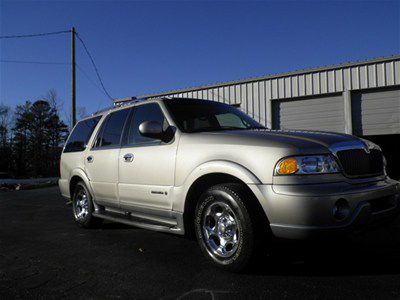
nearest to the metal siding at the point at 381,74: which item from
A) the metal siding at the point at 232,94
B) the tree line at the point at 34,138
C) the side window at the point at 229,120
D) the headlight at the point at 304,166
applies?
the metal siding at the point at 232,94

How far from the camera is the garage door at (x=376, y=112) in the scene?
11500mm

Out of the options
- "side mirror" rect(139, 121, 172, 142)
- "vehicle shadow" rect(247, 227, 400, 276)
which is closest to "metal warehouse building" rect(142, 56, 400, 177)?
"vehicle shadow" rect(247, 227, 400, 276)

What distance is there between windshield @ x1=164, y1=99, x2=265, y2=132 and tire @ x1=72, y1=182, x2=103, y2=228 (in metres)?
2.10

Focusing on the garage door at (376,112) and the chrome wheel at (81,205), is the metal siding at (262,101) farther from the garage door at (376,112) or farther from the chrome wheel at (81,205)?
the chrome wheel at (81,205)

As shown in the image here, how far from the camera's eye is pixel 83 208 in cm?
616

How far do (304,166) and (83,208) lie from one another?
157 inches

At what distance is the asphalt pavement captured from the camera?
315cm

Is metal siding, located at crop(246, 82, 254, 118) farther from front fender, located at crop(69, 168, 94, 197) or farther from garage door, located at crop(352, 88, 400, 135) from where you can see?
front fender, located at crop(69, 168, 94, 197)

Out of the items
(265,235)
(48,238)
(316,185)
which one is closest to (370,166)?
(316,185)

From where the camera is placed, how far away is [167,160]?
4262 mm

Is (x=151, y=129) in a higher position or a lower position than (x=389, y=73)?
lower

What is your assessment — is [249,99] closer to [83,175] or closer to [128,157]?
[83,175]

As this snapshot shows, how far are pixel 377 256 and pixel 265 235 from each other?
1414 millimetres

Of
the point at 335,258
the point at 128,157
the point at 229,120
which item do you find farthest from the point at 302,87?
the point at 335,258
